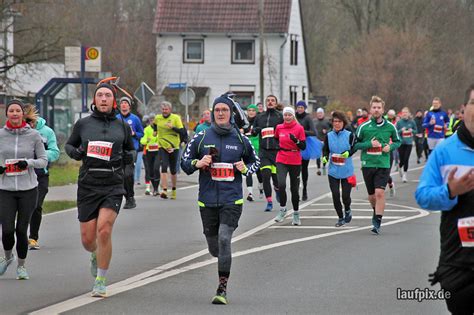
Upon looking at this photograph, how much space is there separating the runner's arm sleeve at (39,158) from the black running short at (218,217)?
82.3 inches

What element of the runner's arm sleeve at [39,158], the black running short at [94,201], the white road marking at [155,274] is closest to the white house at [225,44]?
the white road marking at [155,274]

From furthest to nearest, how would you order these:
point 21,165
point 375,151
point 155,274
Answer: point 375,151
point 155,274
point 21,165

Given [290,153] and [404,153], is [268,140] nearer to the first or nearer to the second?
[290,153]

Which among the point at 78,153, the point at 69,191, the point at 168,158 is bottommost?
the point at 69,191

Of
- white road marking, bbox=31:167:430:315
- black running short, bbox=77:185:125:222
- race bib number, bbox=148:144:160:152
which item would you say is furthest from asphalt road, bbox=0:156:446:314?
race bib number, bbox=148:144:160:152

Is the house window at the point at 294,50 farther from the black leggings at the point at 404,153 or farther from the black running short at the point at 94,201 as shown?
the black running short at the point at 94,201

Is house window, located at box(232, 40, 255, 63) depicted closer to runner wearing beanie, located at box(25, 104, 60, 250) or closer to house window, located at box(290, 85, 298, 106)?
house window, located at box(290, 85, 298, 106)

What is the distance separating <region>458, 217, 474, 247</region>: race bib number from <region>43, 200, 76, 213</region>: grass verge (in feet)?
45.4

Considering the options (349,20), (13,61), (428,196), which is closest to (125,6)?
(349,20)

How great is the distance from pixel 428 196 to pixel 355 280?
4932mm

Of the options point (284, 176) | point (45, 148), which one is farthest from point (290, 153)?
point (45, 148)

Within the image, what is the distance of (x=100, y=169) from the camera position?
33.3 feet

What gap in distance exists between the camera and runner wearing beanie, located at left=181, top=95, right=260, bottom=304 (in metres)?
9.98

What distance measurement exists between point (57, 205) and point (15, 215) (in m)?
9.17
